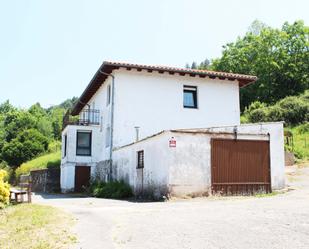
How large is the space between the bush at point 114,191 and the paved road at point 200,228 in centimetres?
693

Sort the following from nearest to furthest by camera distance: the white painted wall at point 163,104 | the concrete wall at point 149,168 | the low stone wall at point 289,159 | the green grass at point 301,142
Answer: the concrete wall at point 149,168, the white painted wall at point 163,104, the low stone wall at point 289,159, the green grass at point 301,142

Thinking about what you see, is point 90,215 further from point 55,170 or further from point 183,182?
point 55,170

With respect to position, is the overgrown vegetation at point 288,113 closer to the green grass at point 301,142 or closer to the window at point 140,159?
the green grass at point 301,142

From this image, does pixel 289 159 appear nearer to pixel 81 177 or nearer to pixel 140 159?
pixel 81 177

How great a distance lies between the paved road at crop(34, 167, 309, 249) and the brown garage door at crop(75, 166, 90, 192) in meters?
14.9

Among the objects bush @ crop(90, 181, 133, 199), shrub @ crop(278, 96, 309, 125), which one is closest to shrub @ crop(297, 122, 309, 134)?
shrub @ crop(278, 96, 309, 125)

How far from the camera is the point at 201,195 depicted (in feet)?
51.8

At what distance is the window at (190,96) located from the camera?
2473 centimetres

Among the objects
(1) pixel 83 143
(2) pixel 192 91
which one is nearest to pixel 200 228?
(2) pixel 192 91

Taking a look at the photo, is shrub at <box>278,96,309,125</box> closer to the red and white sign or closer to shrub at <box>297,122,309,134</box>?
shrub at <box>297,122,309,134</box>

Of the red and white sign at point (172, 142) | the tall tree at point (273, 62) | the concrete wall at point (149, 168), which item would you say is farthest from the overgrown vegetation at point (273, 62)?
the red and white sign at point (172, 142)

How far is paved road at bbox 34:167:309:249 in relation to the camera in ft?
22.9

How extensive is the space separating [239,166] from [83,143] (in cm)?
1330

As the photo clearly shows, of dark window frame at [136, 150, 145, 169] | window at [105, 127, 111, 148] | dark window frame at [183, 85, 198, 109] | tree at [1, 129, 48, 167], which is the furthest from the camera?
tree at [1, 129, 48, 167]
